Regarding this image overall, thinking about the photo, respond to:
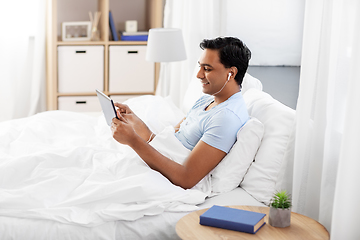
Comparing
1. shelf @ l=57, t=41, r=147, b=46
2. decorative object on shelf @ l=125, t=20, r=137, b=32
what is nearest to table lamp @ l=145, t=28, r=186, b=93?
shelf @ l=57, t=41, r=147, b=46

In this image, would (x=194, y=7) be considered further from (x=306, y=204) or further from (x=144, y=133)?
(x=306, y=204)

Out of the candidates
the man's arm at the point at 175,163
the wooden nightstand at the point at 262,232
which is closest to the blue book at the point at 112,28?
the man's arm at the point at 175,163

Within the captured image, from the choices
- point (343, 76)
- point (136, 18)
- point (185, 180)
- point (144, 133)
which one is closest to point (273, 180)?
point (185, 180)

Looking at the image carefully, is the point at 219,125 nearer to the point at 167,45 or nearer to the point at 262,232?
the point at 262,232

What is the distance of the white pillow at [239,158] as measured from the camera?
1.64 m

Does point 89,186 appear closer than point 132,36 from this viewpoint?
Yes

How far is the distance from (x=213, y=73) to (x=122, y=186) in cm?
58

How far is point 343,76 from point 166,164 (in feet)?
2.22

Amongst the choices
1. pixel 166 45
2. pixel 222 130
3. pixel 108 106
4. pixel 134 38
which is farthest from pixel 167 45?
pixel 222 130

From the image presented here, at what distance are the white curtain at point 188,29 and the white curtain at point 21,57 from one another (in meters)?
1.11

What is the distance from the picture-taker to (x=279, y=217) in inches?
49.5

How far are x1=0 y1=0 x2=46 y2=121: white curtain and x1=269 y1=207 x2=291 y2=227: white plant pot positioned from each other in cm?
309

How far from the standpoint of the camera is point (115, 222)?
1.44 m

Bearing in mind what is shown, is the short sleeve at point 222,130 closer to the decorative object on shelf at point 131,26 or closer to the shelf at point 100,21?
the shelf at point 100,21
